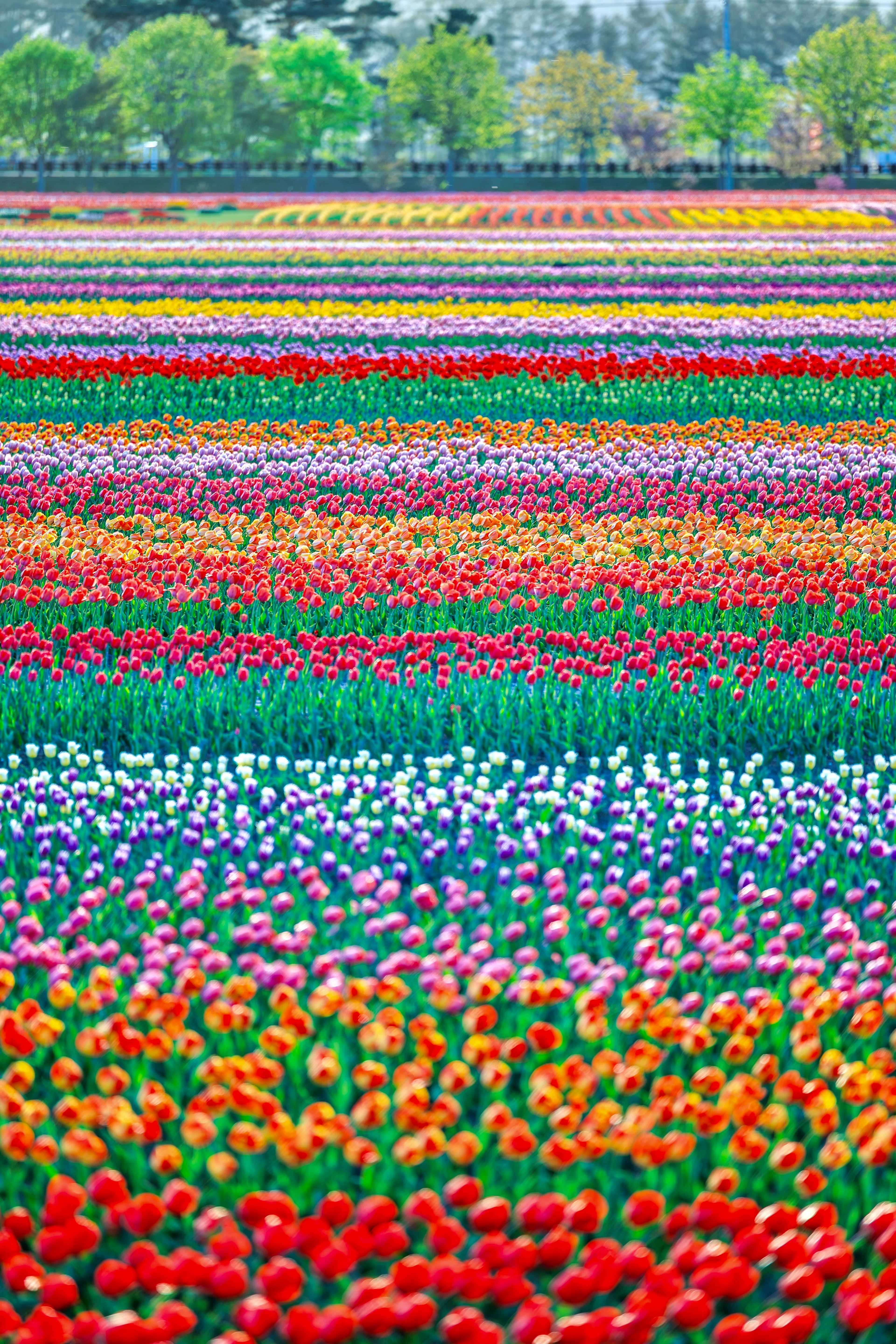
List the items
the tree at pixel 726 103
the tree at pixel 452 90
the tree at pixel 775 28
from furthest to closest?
the tree at pixel 775 28 < the tree at pixel 452 90 < the tree at pixel 726 103

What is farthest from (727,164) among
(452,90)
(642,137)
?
(452,90)

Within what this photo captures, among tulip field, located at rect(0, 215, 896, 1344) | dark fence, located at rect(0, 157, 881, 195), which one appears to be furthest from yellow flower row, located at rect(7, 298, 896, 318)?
dark fence, located at rect(0, 157, 881, 195)

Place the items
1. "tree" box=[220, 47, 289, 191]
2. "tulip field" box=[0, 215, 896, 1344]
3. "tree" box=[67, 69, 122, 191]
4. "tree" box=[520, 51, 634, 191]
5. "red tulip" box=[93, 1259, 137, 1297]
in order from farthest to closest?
"tree" box=[520, 51, 634, 191] → "tree" box=[220, 47, 289, 191] → "tree" box=[67, 69, 122, 191] → "tulip field" box=[0, 215, 896, 1344] → "red tulip" box=[93, 1259, 137, 1297]

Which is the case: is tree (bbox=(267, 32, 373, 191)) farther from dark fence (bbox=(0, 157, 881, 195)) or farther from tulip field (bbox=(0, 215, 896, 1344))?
tulip field (bbox=(0, 215, 896, 1344))

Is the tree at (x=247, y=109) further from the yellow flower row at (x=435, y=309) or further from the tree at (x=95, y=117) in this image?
the yellow flower row at (x=435, y=309)

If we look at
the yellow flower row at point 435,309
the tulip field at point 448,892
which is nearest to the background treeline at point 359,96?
the yellow flower row at point 435,309
